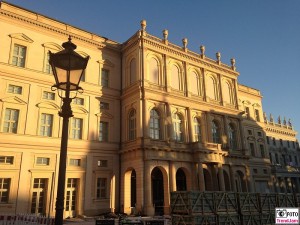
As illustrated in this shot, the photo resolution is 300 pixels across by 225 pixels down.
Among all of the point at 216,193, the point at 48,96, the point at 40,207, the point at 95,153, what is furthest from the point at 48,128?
the point at 216,193

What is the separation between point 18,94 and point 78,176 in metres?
9.83

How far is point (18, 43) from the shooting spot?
28.3 m

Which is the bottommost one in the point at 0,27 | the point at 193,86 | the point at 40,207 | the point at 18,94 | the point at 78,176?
the point at 40,207

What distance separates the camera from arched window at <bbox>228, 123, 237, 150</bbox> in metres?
39.1

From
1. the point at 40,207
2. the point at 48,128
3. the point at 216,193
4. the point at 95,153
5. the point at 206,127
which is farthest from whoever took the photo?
the point at 206,127

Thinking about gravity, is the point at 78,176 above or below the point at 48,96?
below

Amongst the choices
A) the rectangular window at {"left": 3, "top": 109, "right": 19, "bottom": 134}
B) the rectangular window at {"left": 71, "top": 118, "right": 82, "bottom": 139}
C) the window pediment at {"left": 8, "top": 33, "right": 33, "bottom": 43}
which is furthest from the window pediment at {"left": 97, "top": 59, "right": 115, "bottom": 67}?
the rectangular window at {"left": 3, "top": 109, "right": 19, "bottom": 134}

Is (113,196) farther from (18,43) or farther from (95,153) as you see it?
(18,43)

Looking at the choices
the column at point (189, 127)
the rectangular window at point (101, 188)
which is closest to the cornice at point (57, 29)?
the column at point (189, 127)

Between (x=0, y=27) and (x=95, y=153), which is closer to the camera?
(x=0, y=27)

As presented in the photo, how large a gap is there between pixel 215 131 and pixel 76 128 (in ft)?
59.7

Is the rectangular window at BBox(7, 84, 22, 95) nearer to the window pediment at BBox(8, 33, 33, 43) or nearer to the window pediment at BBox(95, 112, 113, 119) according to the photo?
the window pediment at BBox(8, 33, 33, 43)

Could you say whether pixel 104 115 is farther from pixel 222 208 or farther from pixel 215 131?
pixel 222 208

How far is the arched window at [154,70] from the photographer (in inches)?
1296
